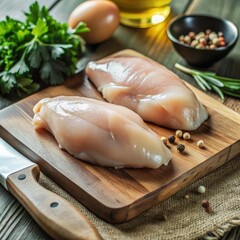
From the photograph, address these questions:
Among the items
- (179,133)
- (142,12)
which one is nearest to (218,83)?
(179,133)

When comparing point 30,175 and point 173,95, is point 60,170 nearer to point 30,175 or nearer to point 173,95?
point 30,175

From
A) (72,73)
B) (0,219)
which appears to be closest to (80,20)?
(72,73)

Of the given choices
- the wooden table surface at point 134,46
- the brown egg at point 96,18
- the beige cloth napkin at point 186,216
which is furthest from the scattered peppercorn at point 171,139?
the brown egg at point 96,18

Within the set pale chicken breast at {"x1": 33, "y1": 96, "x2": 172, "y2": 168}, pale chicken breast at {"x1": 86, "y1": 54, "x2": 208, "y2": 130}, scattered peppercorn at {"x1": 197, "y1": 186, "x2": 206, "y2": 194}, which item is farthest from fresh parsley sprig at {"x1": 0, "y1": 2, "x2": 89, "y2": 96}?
scattered peppercorn at {"x1": 197, "y1": 186, "x2": 206, "y2": 194}

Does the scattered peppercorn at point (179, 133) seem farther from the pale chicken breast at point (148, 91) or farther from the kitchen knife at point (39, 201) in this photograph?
the kitchen knife at point (39, 201)

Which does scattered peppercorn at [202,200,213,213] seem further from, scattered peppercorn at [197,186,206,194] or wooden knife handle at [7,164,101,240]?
wooden knife handle at [7,164,101,240]

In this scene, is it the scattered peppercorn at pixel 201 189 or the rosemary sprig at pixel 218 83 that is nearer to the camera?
the scattered peppercorn at pixel 201 189
